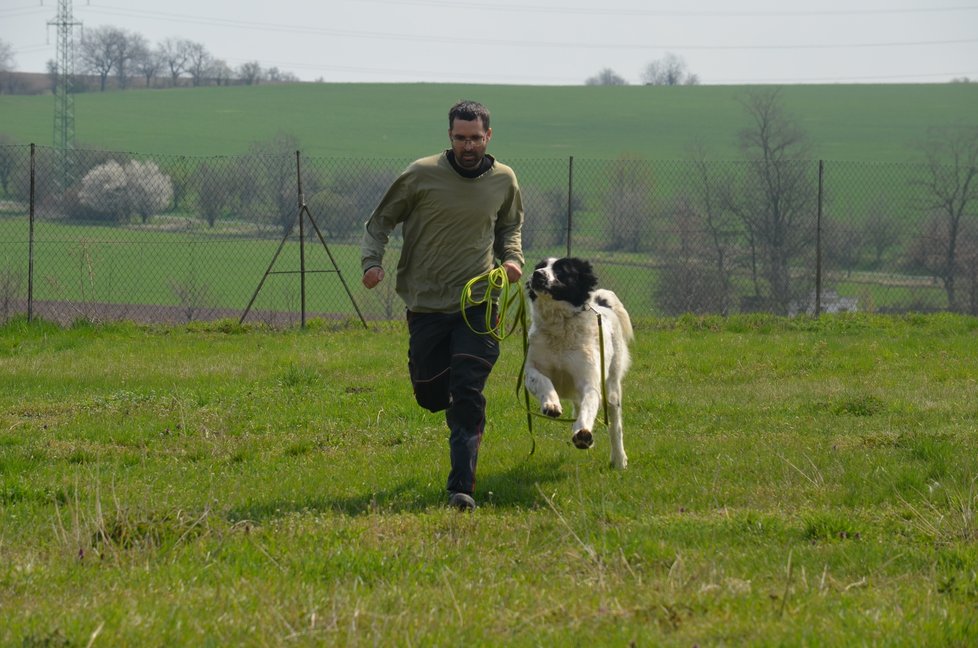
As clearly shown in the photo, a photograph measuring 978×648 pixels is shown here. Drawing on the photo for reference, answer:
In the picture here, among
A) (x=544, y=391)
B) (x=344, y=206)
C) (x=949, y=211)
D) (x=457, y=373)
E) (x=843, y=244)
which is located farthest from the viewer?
(x=949, y=211)

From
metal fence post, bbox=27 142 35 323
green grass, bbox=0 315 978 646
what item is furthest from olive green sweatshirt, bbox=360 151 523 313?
metal fence post, bbox=27 142 35 323

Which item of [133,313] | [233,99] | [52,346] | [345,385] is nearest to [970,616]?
[345,385]

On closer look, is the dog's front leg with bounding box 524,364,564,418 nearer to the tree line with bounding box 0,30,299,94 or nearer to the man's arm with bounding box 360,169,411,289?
the man's arm with bounding box 360,169,411,289

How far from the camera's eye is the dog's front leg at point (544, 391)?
6.76m

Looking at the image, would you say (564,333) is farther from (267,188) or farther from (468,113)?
(267,188)

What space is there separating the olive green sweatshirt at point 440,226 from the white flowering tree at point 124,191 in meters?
13.2

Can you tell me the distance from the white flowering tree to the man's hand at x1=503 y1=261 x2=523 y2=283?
1345cm

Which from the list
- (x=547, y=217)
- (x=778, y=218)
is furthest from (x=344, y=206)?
(x=778, y=218)

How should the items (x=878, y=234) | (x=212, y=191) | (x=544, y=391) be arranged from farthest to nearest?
1. (x=878, y=234)
2. (x=212, y=191)
3. (x=544, y=391)

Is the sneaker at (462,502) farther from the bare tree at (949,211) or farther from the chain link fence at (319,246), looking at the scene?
the bare tree at (949,211)

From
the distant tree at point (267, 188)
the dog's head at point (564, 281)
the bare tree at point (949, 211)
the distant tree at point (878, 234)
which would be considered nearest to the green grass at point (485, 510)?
the dog's head at point (564, 281)

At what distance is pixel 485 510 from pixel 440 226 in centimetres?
158

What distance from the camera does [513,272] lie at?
21.8 ft

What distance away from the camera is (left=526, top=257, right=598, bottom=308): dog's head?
23.7ft
